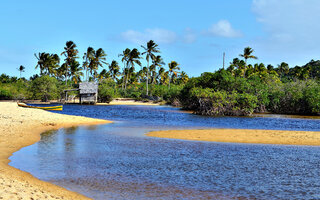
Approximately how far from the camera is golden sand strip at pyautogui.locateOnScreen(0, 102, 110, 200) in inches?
283

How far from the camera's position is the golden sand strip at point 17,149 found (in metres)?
7.18

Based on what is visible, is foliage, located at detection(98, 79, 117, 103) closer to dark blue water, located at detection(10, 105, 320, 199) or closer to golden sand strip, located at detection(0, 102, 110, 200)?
golden sand strip, located at detection(0, 102, 110, 200)

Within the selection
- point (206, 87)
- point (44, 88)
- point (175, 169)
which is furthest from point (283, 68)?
point (175, 169)

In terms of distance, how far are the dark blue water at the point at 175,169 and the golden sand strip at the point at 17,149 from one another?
513 mm

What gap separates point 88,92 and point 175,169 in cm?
7706

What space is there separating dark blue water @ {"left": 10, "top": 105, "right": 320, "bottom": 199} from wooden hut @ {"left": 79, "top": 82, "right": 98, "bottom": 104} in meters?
69.2

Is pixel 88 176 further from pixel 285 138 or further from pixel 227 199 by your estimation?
pixel 285 138

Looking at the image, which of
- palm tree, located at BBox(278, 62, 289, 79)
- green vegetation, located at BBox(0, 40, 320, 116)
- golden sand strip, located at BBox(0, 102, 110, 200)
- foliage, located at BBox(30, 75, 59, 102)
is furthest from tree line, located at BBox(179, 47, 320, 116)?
palm tree, located at BBox(278, 62, 289, 79)

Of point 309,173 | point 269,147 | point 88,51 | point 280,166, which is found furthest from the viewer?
point 88,51

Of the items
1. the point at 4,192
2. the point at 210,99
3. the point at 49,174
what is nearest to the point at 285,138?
the point at 49,174

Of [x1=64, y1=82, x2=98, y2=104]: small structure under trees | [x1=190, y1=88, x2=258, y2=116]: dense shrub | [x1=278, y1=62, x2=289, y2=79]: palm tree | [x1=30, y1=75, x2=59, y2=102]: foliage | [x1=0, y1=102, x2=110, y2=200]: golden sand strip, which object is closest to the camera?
[x1=0, y1=102, x2=110, y2=200]: golden sand strip

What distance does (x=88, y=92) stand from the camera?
8562cm

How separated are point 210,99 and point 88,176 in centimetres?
3899

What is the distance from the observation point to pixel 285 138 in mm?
21438
